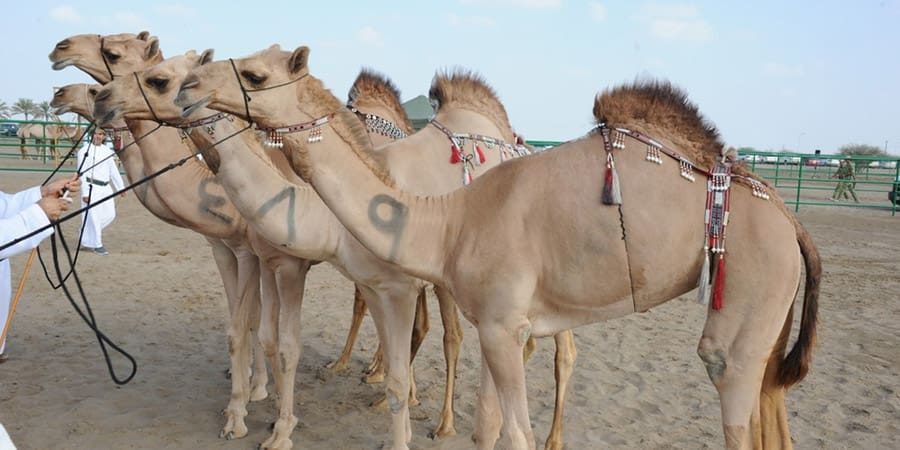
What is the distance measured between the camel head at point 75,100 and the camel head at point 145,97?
951mm

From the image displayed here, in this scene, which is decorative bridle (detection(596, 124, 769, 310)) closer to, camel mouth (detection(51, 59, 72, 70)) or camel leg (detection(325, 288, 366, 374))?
camel mouth (detection(51, 59, 72, 70))

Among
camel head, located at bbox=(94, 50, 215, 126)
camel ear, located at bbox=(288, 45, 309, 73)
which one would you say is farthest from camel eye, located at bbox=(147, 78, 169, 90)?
camel ear, located at bbox=(288, 45, 309, 73)

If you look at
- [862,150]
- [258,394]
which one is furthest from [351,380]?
[862,150]

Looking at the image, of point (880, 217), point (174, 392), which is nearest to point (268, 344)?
point (174, 392)

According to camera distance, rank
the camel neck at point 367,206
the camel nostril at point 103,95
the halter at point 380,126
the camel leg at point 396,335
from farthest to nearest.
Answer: the halter at point 380,126, the camel leg at point 396,335, the camel nostril at point 103,95, the camel neck at point 367,206

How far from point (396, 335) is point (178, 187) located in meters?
1.61

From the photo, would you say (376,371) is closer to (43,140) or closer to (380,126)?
(380,126)

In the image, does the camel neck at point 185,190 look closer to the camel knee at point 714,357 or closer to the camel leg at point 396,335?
the camel leg at point 396,335

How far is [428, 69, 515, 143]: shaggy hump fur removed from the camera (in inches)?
229

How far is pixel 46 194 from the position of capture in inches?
134

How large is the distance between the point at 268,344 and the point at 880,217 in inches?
677

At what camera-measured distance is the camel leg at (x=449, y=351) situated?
5.18 m

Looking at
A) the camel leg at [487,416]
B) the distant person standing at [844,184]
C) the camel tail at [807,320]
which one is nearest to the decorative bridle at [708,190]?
the camel tail at [807,320]

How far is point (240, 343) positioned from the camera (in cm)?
527
